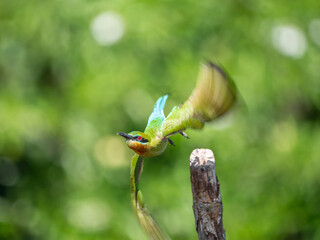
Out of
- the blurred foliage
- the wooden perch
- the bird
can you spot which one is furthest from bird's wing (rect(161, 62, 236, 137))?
the blurred foliage

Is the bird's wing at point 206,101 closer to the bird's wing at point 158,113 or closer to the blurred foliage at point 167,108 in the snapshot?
the bird's wing at point 158,113

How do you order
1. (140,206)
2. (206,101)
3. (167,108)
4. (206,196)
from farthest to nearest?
(167,108) → (140,206) → (206,196) → (206,101)

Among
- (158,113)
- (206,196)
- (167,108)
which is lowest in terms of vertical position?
(206,196)

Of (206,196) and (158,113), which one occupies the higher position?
(158,113)

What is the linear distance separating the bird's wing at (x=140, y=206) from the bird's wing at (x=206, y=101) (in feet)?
0.44

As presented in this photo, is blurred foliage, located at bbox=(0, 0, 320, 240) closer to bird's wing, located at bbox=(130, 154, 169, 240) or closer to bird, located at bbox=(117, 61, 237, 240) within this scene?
bird's wing, located at bbox=(130, 154, 169, 240)

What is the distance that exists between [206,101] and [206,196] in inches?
8.5

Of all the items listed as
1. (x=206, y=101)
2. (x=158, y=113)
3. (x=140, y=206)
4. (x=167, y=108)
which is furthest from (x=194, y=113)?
(x=167, y=108)

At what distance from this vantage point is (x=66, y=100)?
8.16ft

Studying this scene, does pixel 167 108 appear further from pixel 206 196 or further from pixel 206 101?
pixel 206 101

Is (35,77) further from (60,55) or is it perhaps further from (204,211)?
(204,211)

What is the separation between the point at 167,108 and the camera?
84.9 inches

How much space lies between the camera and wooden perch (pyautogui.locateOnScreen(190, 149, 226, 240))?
0.86m

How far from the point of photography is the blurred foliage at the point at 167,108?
2.29 meters
